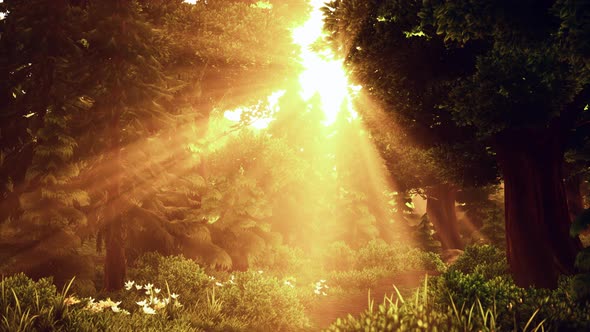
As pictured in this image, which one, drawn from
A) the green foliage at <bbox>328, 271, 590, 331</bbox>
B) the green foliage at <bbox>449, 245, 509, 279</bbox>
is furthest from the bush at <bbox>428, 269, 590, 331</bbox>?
the green foliage at <bbox>449, 245, 509, 279</bbox>

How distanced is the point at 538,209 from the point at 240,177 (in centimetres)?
1067

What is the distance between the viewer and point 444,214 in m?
29.7

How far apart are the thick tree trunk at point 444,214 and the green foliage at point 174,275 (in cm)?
2005

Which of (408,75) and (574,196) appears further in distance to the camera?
(574,196)

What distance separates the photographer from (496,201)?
30.2m

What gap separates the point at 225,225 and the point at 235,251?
1.12 meters

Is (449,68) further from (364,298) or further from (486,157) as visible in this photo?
(364,298)

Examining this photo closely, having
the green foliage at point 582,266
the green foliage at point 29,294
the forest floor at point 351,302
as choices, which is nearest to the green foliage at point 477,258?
the forest floor at point 351,302

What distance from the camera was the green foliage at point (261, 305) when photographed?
36.0ft

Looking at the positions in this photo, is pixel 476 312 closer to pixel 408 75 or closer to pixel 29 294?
pixel 408 75

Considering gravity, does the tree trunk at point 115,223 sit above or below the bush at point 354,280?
above

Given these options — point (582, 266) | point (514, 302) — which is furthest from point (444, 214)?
point (582, 266)

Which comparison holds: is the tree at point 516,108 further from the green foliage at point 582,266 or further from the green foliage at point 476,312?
the green foliage at point 582,266

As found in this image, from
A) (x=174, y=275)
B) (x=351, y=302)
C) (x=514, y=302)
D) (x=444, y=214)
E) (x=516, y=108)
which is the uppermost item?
(x=516, y=108)
